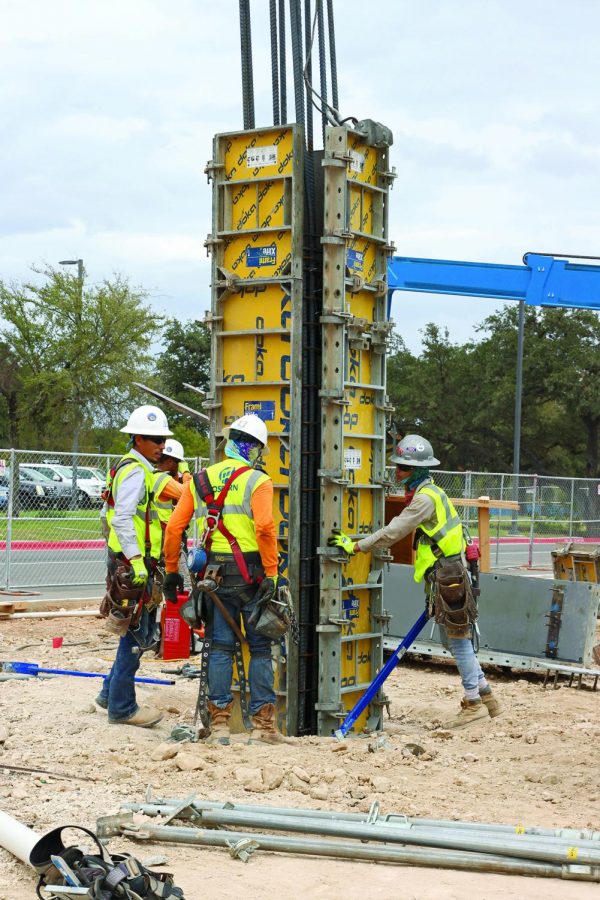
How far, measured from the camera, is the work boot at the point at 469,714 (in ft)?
29.8

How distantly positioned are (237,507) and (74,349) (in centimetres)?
2589

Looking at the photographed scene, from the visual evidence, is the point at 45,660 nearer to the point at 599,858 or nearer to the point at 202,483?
the point at 202,483

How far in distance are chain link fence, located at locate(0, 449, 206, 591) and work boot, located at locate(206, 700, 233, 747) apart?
366 inches

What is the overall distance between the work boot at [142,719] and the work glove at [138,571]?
1.03 m

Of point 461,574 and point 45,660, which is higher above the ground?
point 461,574

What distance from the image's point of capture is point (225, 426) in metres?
8.87

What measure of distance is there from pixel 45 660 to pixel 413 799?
5.89 meters

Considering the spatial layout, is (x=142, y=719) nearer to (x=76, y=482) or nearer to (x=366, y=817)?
(x=366, y=817)

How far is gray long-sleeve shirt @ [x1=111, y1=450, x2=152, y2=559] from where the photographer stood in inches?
320

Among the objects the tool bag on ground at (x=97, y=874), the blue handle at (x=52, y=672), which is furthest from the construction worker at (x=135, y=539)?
the tool bag on ground at (x=97, y=874)

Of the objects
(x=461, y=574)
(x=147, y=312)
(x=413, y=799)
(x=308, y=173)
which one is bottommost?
(x=413, y=799)

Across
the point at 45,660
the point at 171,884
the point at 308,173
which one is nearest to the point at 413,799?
the point at 171,884

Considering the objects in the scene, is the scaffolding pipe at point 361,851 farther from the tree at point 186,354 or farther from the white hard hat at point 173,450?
the tree at point 186,354

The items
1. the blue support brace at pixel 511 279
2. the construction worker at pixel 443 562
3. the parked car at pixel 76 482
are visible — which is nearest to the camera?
the construction worker at pixel 443 562
